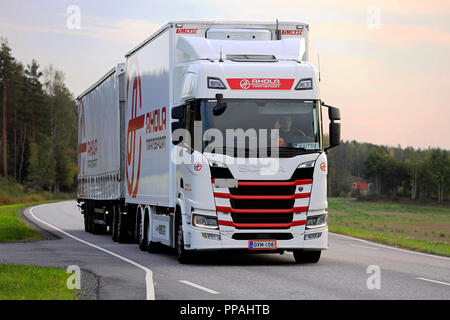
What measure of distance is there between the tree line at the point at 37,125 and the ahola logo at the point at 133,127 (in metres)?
82.6

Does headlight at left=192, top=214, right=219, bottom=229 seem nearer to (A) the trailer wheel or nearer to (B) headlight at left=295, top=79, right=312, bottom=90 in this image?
(B) headlight at left=295, top=79, right=312, bottom=90

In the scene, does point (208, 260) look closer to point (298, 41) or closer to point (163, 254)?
point (163, 254)

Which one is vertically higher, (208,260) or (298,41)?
(298,41)

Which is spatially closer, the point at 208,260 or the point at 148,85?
the point at 208,260

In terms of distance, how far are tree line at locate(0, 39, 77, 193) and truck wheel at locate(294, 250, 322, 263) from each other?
291 feet

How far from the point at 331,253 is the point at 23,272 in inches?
330

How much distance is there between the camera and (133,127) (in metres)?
21.9

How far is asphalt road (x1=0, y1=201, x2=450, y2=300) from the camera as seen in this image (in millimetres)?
11891

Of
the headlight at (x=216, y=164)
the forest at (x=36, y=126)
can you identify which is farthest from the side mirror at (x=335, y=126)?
the forest at (x=36, y=126)

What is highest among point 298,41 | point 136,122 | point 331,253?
point 298,41

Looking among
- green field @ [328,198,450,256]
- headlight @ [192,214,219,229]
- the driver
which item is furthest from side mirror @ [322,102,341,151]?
green field @ [328,198,450,256]

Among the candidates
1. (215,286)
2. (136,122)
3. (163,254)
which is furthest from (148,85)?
(215,286)
